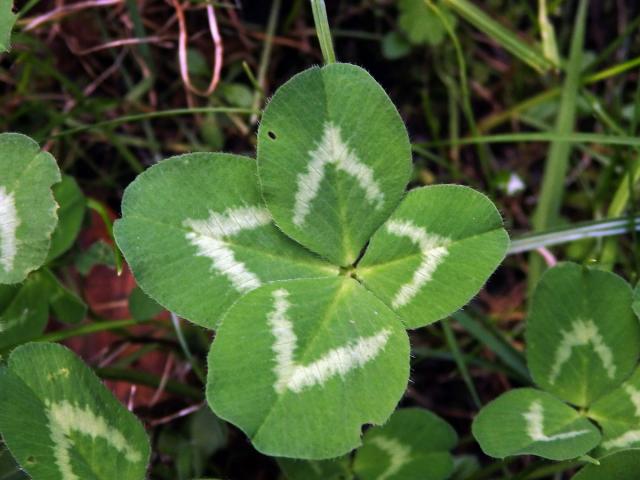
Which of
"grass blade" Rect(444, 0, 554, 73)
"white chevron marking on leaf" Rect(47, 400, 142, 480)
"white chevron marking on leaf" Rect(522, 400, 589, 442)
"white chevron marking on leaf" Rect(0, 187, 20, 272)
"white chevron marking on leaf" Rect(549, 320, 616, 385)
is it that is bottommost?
"white chevron marking on leaf" Rect(47, 400, 142, 480)

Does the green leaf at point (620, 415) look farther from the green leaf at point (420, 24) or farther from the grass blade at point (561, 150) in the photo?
the green leaf at point (420, 24)

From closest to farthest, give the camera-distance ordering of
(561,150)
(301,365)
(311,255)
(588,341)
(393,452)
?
(301,365) < (311,255) < (588,341) < (393,452) < (561,150)

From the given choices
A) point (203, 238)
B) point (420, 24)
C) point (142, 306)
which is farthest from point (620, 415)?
point (420, 24)

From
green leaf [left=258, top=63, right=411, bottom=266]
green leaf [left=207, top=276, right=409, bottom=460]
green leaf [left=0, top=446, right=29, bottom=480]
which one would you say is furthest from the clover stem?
green leaf [left=0, top=446, right=29, bottom=480]

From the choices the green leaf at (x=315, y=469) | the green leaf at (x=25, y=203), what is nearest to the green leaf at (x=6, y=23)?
the green leaf at (x=25, y=203)

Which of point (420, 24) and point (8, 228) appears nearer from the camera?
point (8, 228)

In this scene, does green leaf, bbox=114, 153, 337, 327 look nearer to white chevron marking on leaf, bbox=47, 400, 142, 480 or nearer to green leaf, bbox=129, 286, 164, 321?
white chevron marking on leaf, bbox=47, 400, 142, 480

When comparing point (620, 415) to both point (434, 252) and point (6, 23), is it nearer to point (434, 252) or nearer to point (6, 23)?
point (434, 252)
